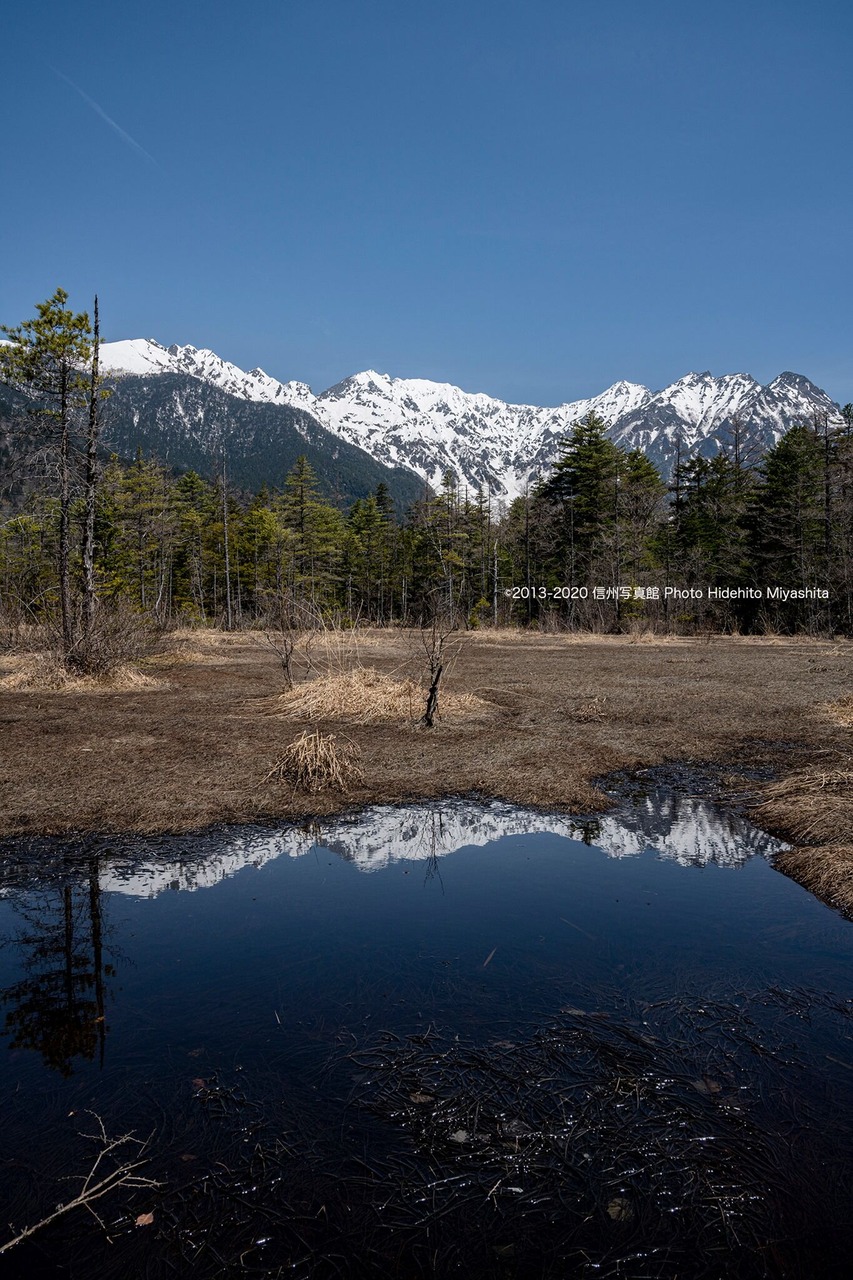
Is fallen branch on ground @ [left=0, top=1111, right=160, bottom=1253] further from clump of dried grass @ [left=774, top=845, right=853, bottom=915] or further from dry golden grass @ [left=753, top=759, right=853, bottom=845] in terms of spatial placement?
dry golden grass @ [left=753, top=759, right=853, bottom=845]

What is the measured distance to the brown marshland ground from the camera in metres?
6.64

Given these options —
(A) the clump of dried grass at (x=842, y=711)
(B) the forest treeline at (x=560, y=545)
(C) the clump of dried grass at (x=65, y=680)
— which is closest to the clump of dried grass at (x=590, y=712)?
(A) the clump of dried grass at (x=842, y=711)

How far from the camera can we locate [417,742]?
387 inches

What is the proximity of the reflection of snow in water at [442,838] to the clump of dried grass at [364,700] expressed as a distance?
177 inches

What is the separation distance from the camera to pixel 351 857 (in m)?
5.77

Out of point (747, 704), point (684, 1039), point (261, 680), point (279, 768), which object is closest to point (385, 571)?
point (261, 680)

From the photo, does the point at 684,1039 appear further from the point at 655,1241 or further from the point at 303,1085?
the point at 303,1085

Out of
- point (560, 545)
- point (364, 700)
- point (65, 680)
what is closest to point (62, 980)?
point (364, 700)

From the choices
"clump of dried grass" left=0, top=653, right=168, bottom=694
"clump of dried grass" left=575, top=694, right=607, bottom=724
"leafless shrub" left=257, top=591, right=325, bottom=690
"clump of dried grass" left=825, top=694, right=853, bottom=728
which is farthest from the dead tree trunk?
"clump of dried grass" left=825, top=694, right=853, bottom=728

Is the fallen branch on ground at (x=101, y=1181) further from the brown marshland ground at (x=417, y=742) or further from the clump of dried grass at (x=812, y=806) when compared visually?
the clump of dried grass at (x=812, y=806)

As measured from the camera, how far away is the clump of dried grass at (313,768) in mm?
7598

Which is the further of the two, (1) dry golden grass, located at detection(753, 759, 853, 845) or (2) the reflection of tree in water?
(1) dry golden grass, located at detection(753, 759, 853, 845)

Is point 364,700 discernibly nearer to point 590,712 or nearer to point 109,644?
point 590,712

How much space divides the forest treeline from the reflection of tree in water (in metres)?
17.0
